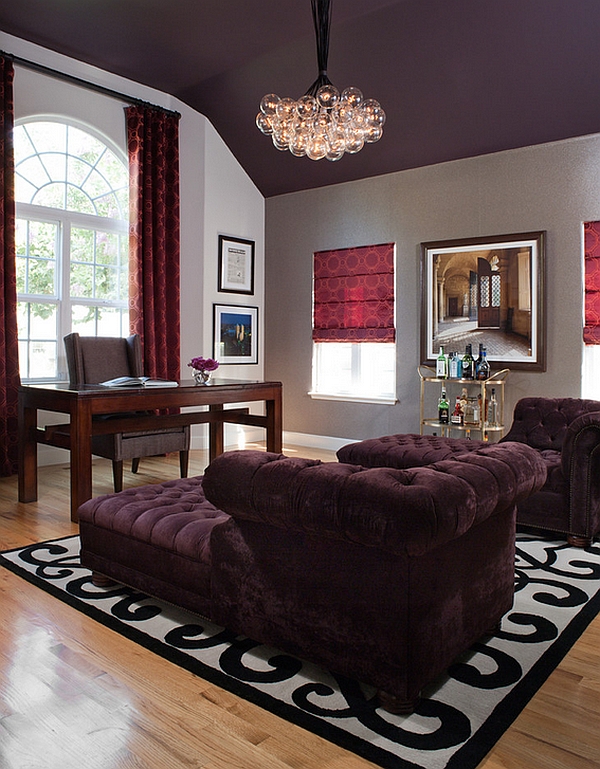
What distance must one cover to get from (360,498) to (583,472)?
2.07 metres

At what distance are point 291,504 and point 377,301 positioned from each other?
4.59 metres

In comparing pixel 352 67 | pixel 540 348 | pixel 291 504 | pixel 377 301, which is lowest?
pixel 291 504

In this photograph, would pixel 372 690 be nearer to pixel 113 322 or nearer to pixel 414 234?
pixel 414 234

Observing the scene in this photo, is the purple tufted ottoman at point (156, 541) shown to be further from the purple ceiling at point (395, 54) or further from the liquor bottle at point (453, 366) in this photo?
the purple ceiling at point (395, 54)

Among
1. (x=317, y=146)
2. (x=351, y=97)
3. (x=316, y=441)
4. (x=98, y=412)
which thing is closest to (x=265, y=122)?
(x=317, y=146)

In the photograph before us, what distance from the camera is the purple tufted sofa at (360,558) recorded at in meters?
1.72

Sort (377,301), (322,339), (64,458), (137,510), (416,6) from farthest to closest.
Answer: (322,339) < (377,301) < (64,458) < (416,6) < (137,510)

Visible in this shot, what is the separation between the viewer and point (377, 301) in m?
6.21

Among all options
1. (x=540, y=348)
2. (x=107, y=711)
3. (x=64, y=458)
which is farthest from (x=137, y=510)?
A: (x=540, y=348)

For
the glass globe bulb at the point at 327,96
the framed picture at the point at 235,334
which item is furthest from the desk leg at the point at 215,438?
the glass globe bulb at the point at 327,96

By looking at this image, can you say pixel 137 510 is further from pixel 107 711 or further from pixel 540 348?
pixel 540 348

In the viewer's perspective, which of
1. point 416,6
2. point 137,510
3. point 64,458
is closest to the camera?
point 137,510

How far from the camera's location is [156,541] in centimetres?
239

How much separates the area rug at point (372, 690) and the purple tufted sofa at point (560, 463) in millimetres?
410
